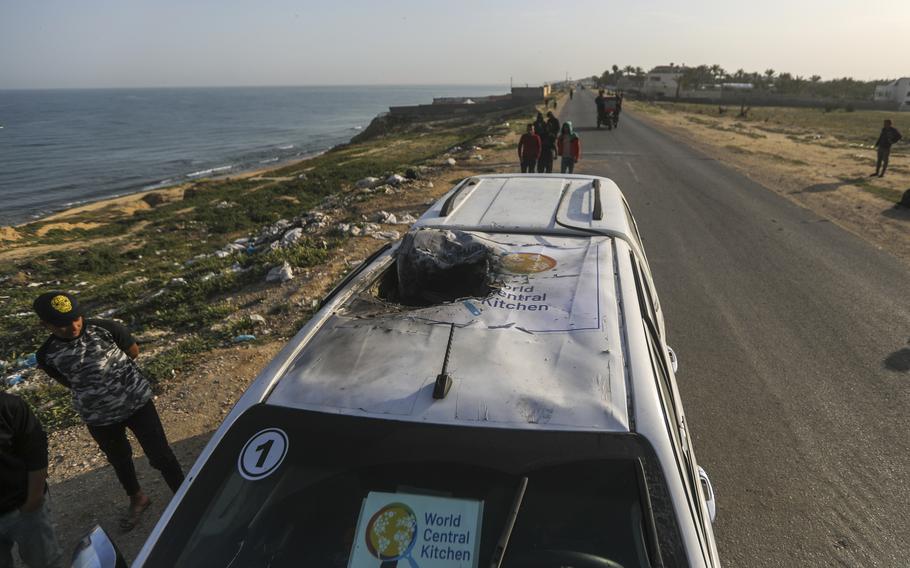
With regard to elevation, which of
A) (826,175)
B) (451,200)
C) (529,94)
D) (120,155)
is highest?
(529,94)

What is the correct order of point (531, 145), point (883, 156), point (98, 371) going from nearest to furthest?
point (98, 371)
point (531, 145)
point (883, 156)

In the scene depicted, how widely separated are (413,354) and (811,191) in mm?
14561

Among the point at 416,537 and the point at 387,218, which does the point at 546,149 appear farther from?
the point at 416,537

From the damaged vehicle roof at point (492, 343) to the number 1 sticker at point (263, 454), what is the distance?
0.14m

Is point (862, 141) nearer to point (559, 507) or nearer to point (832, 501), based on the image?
point (832, 501)

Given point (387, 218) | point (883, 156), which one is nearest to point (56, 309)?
point (387, 218)

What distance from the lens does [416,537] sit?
63.2 inches

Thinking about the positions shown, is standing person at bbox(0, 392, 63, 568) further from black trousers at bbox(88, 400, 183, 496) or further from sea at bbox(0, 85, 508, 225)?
sea at bbox(0, 85, 508, 225)

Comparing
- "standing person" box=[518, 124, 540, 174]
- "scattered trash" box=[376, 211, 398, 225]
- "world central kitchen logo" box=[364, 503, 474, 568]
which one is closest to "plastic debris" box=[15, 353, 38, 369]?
"scattered trash" box=[376, 211, 398, 225]

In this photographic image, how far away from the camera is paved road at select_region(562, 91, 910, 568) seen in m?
3.21

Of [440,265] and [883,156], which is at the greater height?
[883,156]

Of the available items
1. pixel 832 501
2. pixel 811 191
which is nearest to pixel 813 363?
pixel 832 501

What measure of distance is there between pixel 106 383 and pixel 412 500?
8.19ft

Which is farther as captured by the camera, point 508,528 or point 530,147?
point 530,147
